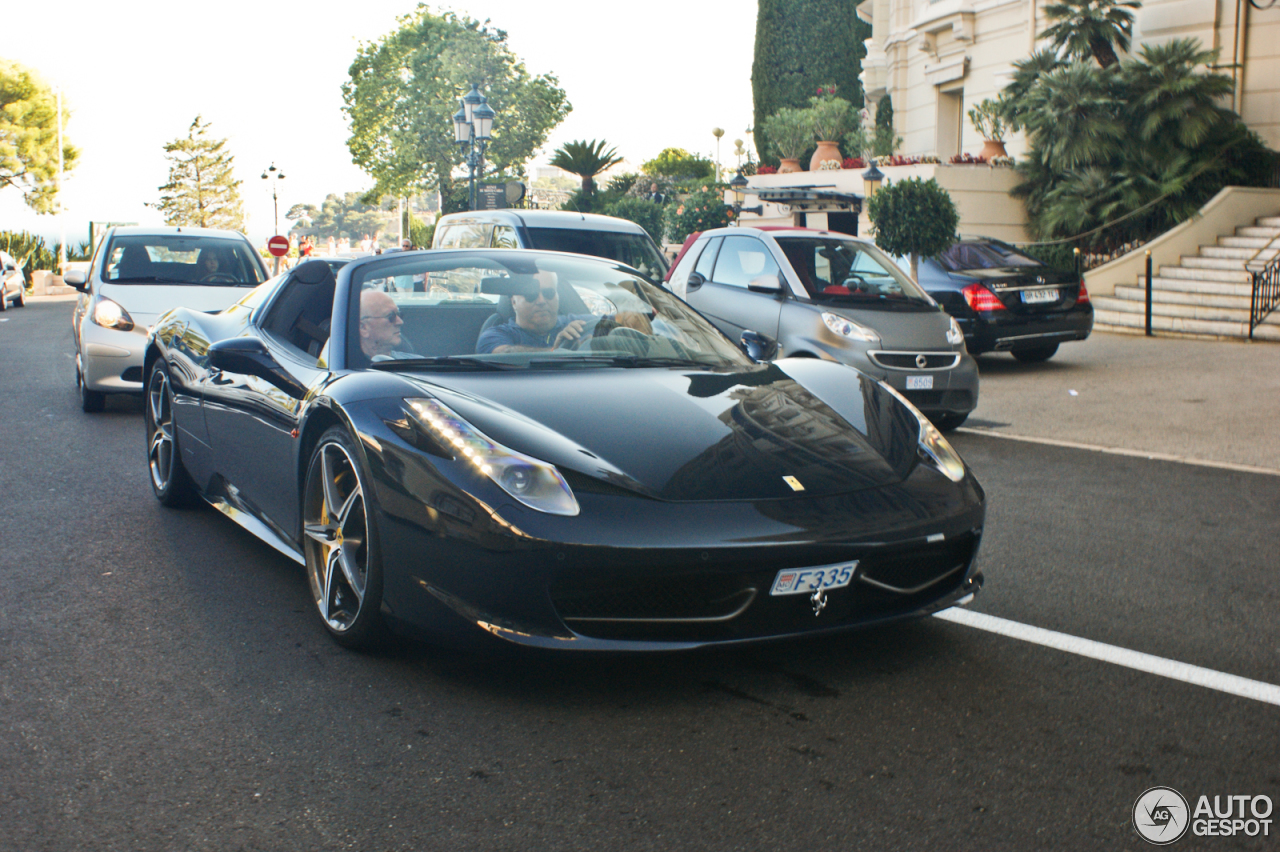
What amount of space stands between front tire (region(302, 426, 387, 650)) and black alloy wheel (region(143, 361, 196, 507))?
6.28 feet

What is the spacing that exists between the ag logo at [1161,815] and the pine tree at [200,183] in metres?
112

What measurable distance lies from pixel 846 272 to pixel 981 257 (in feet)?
14.5

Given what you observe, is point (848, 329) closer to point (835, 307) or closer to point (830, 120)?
point (835, 307)

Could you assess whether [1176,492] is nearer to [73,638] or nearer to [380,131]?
[73,638]

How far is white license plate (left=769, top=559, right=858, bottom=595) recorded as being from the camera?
10.7 ft

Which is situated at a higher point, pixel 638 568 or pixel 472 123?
pixel 472 123

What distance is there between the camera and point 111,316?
946cm

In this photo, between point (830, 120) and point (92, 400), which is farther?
point (830, 120)

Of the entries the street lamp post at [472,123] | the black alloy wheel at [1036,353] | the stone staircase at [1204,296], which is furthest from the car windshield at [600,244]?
the street lamp post at [472,123]

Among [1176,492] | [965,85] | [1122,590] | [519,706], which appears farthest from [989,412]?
[965,85]

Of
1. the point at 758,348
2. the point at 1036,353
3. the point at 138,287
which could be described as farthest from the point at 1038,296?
the point at 758,348

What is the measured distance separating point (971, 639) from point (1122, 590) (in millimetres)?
1020

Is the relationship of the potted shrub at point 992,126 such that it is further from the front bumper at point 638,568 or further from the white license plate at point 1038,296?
the front bumper at point 638,568

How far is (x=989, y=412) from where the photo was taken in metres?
10.1
